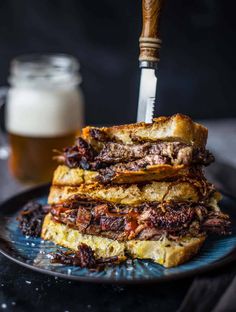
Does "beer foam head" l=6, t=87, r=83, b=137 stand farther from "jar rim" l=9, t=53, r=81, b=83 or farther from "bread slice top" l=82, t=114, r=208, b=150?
"bread slice top" l=82, t=114, r=208, b=150

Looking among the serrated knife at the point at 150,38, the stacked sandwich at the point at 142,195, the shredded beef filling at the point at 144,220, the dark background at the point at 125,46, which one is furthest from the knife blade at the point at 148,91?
the dark background at the point at 125,46

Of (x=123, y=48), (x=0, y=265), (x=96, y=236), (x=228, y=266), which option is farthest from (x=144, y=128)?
(x=123, y=48)

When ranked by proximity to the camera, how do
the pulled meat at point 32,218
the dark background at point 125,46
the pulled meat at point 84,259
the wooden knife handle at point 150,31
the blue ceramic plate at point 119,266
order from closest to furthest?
the blue ceramic plate at point 119,266 < the pulled meat at point 84,259 < the wooden knife handle at point 150,31 < the pulled meat at point 32,218 < the dark background at point 125,46

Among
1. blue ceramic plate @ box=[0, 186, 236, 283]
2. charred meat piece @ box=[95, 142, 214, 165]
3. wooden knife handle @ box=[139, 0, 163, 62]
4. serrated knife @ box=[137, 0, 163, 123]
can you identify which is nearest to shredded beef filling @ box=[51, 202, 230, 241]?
blue ceramic plate @ box=[0, 186, 236, 283]

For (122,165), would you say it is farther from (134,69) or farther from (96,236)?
(134,69)

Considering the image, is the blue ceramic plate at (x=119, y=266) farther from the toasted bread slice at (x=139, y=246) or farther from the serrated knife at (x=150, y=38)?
the serrated knife at (x=150, y=38)

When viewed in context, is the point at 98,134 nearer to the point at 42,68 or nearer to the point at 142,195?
the point at 142,195
